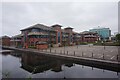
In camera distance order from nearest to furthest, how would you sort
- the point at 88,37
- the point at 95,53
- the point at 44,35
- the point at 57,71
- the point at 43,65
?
1. the point at 57,71
2. the point at 43,65
3. the point at 95,53
4. the point at 44,35
5. the point at 88,37

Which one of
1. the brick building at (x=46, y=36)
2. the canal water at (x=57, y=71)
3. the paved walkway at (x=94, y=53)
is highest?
the brick building at (x=46, y=36)

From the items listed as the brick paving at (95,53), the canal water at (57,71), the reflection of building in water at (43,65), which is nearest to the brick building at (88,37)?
the brick paving at (95,53)

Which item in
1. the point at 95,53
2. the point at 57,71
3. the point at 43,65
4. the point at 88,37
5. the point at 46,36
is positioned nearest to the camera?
the point at 57,71

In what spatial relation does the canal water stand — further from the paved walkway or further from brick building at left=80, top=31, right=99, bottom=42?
brick building at left=80, top=31, right=99, bottom=42

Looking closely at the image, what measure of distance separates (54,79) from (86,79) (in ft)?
12.2

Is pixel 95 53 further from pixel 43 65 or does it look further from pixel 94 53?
pixel 43 65

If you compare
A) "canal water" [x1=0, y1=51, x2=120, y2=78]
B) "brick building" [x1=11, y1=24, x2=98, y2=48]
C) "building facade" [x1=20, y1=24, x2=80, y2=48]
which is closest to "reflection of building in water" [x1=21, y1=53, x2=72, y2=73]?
"canal water" [x1=0, y1=51, x2=120, y2=78]

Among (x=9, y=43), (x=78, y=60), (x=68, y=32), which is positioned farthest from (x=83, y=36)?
(x=78, y=60)

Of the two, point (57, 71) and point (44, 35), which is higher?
point (44, 35)

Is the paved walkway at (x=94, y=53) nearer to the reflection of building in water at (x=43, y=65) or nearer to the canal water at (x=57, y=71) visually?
the canal water at (x=57, y=71)

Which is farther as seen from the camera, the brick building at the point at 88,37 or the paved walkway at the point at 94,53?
the brick building at the point at 88,37

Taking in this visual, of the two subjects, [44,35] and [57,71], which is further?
[44,35]

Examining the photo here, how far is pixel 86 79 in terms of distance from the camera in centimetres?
1132

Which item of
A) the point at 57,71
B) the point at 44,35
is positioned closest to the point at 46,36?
the point at 44,35
